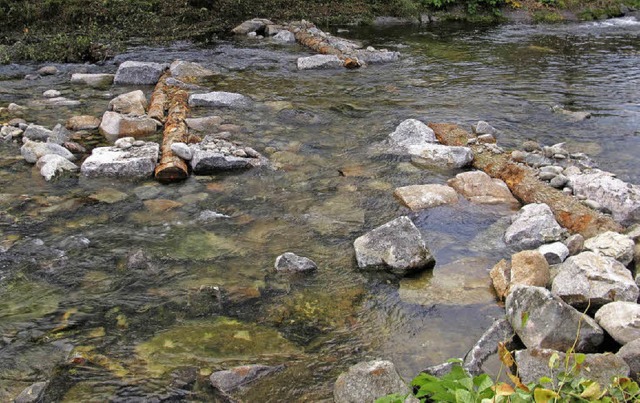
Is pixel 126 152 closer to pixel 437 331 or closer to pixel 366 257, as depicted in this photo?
pixel 366 257

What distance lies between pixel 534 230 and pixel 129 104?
6.53m

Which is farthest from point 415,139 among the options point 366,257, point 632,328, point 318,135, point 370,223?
point 632,328

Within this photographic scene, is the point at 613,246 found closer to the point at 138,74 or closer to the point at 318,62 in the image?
the point at 318,62

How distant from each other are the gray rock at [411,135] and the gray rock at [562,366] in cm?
457

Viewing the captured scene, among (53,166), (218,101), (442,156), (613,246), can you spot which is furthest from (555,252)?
(218,101)

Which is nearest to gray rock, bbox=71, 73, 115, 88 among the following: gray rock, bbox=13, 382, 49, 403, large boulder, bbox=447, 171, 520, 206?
large boulder, bbox=447, 171, 520, 206

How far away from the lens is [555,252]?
16.1 ft

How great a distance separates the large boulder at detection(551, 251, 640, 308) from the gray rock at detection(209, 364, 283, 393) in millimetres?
2190

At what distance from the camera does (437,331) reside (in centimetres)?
415

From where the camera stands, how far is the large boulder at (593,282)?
13.5 feet

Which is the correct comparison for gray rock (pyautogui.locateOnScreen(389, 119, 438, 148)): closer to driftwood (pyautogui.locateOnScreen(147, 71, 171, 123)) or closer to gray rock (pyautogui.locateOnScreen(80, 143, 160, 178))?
gray rock (pyautogui.locateOnScreen(80, 143, 160, 178))

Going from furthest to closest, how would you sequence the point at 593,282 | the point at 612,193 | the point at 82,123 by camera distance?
the point at 82,123, the point at 612,193, the point at 593,282

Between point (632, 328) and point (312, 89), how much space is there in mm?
7781

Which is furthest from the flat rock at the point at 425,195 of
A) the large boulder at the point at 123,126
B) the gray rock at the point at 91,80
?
the gray rock at the point at 91,80
